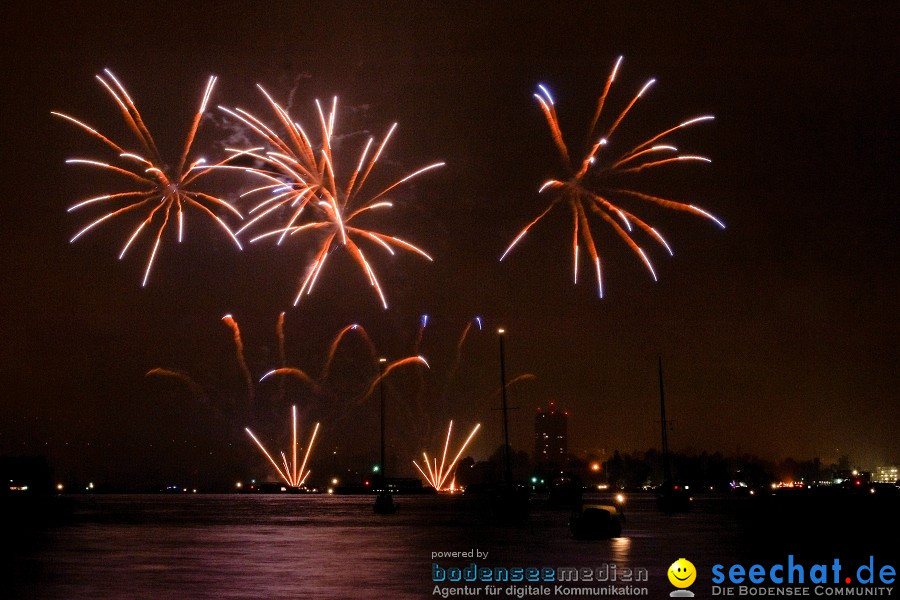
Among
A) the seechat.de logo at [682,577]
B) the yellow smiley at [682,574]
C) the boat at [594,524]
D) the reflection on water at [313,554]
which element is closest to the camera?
the seechat.de logo at [682,577]

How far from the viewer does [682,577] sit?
22859mm

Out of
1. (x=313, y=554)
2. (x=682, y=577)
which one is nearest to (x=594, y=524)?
(x=313, y=554)

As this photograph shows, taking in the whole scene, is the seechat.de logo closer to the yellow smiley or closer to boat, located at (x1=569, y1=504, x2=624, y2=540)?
the yellow smiley

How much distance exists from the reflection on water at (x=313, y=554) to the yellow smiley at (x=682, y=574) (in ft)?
0.94

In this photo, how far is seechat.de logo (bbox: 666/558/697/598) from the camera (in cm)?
2050

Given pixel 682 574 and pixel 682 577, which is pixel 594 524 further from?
pixel 682 577

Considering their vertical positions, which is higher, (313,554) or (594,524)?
(594,524)

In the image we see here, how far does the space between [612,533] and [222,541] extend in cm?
1326

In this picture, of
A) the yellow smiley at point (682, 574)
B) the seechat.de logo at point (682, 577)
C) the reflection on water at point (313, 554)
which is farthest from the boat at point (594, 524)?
the yellow smiley at point (682, 574)

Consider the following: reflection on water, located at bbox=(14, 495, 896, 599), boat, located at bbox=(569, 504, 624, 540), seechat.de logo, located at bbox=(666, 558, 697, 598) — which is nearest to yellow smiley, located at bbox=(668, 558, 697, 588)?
seechat.de logo, located at bbox=(666, 558, 697, 598)

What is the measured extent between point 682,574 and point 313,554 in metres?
11.3

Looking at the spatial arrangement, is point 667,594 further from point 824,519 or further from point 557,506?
point 557,506

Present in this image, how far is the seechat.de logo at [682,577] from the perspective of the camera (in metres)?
20.5

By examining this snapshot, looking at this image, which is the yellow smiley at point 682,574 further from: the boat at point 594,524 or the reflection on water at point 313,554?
→ the boat at point 594,524
